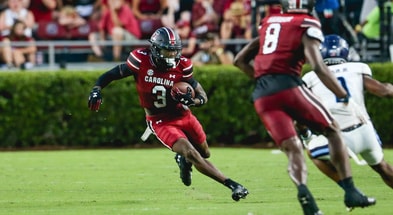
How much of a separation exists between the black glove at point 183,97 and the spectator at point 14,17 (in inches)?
341

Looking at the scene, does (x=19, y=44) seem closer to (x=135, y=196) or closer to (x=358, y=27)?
(x=358, y=27)

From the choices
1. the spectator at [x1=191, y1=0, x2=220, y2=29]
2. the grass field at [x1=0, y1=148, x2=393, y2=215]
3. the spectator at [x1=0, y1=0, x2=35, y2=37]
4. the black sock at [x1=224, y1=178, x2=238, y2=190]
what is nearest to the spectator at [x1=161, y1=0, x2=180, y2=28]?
the spectator at [x1=191, y1=0, x2=220, y2=29]

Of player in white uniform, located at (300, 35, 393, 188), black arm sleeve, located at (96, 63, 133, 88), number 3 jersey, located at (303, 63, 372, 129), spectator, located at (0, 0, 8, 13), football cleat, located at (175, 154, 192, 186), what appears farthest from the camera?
spectator, located at (0, 0, 8, 13)

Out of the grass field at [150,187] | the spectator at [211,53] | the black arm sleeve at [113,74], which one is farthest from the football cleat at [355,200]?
the spectator at [211,53]

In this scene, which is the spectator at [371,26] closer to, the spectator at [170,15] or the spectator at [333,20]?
the spectator at [333,20]

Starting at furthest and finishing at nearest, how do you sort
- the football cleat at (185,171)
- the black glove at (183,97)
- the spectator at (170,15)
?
the spectator at (170,15), the football cleat at (185,171), the black glove at (183,97)

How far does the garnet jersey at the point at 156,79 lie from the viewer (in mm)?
10906

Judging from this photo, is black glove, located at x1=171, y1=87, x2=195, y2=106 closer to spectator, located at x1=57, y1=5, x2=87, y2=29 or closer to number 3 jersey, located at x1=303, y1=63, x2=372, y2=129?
number 3 jersey, located at x1=303, y1=63, x2=372, y2=129

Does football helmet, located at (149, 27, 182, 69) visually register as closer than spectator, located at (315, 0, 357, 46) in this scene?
Yes

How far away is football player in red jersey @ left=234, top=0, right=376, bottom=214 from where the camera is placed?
8234 millimetres

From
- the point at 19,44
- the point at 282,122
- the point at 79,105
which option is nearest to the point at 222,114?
the point at 79,105

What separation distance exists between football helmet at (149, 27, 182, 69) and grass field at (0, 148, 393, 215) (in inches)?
51.9

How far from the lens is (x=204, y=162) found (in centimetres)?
Answer: 1018

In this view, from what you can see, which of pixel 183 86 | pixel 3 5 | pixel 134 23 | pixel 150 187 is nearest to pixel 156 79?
pixel 183 86
